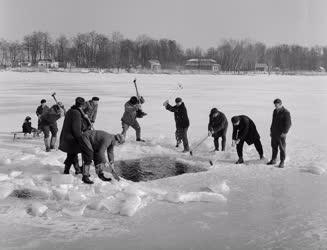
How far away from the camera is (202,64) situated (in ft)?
378

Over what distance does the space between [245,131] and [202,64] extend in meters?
107

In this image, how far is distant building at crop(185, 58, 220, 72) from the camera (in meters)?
114

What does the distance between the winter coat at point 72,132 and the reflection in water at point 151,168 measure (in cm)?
126

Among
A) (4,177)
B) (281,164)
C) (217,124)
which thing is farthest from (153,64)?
(4,177)

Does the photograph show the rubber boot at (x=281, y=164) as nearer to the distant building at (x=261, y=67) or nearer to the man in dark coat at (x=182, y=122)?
the man in dark coat at (x=182, y=122)

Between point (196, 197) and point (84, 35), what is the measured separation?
90.2 meters

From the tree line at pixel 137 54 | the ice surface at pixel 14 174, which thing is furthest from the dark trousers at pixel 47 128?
the tree line at pixel 137 54

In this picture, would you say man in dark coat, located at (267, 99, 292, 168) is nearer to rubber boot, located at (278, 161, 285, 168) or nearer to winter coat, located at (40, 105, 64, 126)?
rubber boot, located at (278, 161, 285, 168)

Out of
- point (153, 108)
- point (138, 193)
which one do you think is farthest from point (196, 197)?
point (153, 108)

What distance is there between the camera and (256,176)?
863 cm

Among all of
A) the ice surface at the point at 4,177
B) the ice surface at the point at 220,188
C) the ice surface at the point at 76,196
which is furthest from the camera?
the ice surface at the point at 4,177

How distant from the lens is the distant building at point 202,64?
113537mm

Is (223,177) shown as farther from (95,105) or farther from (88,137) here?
(95,105)

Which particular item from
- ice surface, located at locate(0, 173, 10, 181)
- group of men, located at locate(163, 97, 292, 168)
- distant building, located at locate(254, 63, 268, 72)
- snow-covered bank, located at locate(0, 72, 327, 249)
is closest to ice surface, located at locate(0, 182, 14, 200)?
snow-covered bank, located at locate(0, 72, 327, 249)
